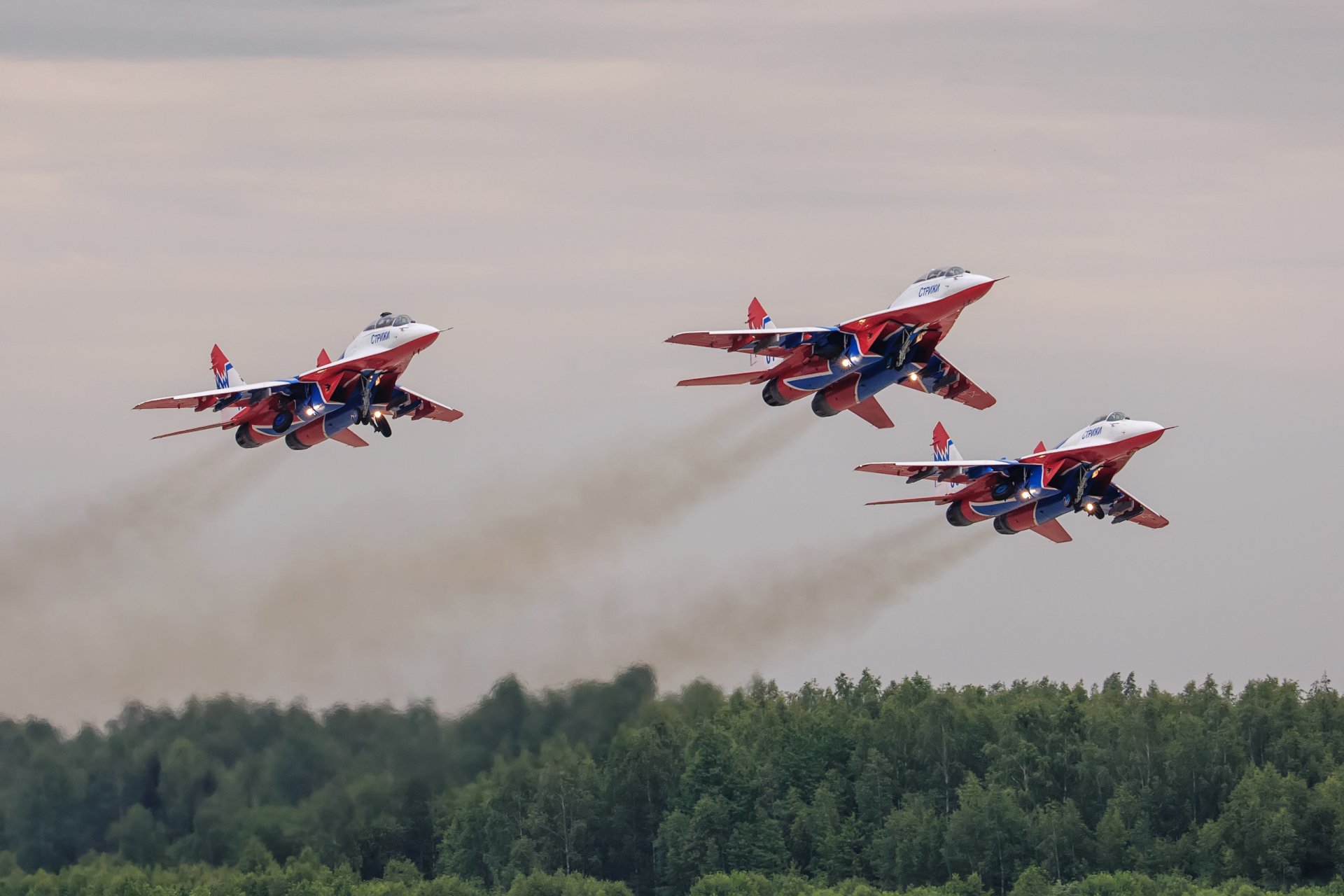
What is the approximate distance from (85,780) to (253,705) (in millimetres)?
6460

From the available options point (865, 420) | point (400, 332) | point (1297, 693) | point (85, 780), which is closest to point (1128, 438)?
point (865, 420)

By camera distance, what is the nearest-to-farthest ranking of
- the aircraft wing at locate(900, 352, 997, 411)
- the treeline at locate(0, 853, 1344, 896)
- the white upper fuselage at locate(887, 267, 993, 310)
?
the white upper fuselage at locate(887, 267, 993, 310) → the aircraft wing at locate(900, 352, 997, 411) → the treeline at locate(0, 853, 1344, 896)

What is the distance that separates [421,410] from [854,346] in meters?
14.3

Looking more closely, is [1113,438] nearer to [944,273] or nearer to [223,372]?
[944,273]

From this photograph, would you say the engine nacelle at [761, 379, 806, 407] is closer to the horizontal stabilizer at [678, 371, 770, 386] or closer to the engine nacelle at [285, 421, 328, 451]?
the horizontal stabilizer at [678, 371, 770, 386]

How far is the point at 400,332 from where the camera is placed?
6334 centimetres

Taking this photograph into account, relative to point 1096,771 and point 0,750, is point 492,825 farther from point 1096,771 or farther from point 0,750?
point 1096,771

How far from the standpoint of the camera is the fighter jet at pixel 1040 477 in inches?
2517

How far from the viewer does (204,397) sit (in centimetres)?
6581

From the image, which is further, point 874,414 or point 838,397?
point 874,414

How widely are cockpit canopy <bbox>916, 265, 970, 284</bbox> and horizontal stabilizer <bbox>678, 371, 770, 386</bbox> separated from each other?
5.45m

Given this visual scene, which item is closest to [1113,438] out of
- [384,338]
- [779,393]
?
[779,393]

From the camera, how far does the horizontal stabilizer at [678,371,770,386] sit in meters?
65.1

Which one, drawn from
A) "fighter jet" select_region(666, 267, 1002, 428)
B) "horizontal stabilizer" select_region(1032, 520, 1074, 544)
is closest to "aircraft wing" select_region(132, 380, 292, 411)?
"fighter jet" select_region(666, 267, 1002, 428)
